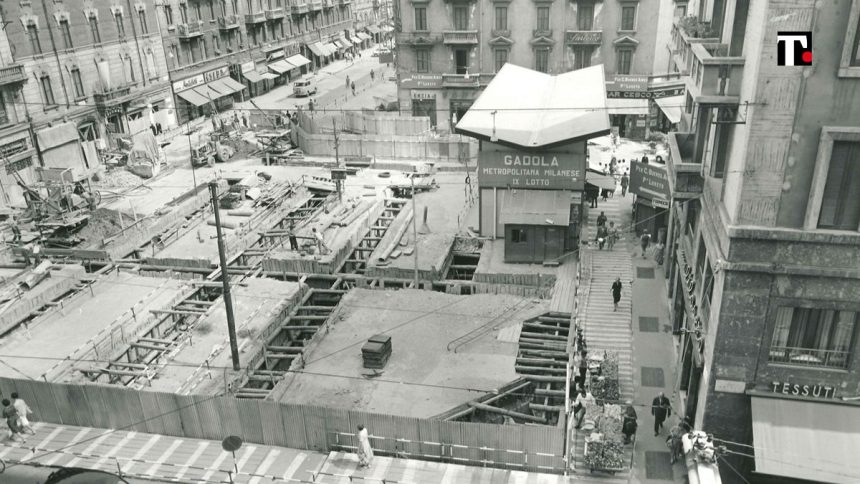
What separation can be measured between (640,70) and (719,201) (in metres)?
50.2

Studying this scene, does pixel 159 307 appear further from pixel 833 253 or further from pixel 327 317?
pixel 833 253

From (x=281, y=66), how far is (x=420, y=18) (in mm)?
42808

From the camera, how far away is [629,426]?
28891mm

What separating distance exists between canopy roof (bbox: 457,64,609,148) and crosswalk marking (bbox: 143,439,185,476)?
26.7 meters

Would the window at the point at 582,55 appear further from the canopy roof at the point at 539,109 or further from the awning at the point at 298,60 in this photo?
the awning at the point at 298,60

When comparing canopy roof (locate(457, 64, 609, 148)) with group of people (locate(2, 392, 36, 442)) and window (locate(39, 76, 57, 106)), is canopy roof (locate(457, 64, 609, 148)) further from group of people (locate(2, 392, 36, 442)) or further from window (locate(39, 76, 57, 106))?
window (locate(39, 76, 57, 106))

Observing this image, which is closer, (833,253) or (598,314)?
(833,253)

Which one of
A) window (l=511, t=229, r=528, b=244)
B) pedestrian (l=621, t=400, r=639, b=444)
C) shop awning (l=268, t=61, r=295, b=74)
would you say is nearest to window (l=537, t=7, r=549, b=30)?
window (l=511, t=229, r=528, b=244)

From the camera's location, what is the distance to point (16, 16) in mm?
64062

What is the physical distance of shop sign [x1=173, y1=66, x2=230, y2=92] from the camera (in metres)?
88.2

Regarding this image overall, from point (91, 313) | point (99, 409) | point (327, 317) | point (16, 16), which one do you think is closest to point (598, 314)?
point (327, 317)

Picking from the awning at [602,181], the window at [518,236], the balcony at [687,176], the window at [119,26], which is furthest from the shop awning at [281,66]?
the balcony at [687,176]

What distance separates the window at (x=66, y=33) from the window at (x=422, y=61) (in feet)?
122

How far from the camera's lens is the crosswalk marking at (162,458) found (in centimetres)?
2725
